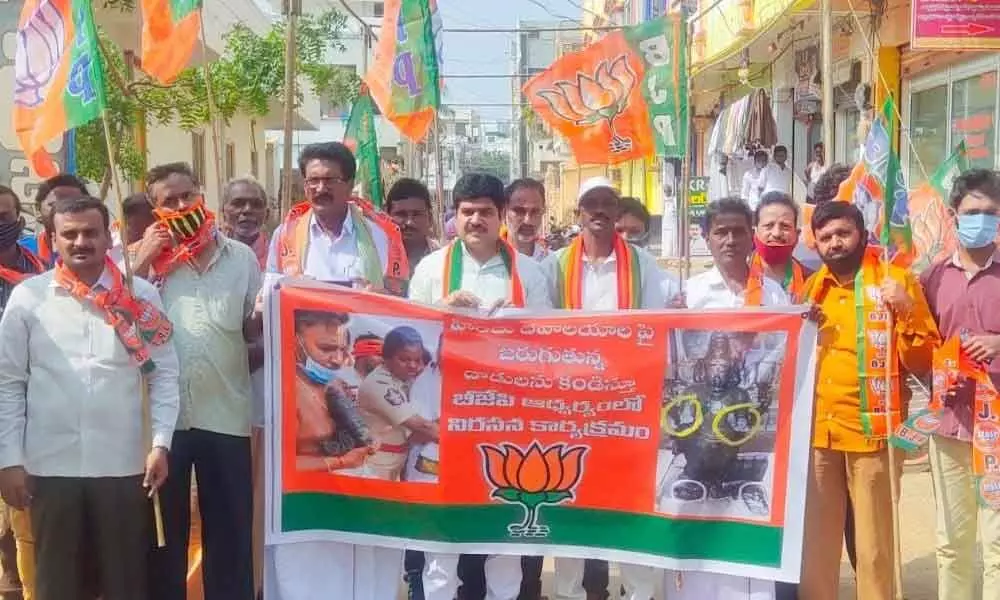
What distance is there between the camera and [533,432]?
4.27 metres

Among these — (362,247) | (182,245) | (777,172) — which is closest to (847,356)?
(362,247)

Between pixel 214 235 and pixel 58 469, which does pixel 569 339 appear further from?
pixel 58 469

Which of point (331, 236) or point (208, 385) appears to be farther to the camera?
point (331, 236)

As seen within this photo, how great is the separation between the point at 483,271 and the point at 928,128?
31.5ft

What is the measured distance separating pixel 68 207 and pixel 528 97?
3173mm

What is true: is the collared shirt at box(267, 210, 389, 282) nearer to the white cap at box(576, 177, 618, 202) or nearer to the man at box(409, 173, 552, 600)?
the man at box(409, 173, 552, 600)

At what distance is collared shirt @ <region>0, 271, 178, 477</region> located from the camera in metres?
3.76

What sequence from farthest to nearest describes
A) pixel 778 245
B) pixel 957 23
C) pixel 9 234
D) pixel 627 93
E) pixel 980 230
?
1. pixel 957 23
2. pixel 627 93
3. pixel 9 234
4. pixel 778 245
5. pixel 980 230

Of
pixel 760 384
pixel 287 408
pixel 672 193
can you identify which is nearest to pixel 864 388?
pixel 760 384

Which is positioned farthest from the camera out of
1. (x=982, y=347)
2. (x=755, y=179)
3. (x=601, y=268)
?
(x=755, y=179)

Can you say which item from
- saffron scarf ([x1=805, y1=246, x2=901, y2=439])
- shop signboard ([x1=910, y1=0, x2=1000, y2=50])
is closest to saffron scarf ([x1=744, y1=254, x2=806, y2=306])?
saffron scarf ([x1=805, y1=246, x2=901, y2=439])

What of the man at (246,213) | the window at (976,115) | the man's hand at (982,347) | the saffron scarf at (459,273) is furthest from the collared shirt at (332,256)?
the window at (976,115)

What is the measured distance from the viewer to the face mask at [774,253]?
15.1 ft

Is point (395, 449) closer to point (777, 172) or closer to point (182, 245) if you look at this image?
point (182, 245)
